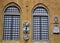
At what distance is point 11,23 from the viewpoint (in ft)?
67.3

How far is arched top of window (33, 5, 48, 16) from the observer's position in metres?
20.6

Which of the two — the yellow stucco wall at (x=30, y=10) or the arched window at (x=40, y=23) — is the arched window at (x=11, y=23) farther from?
the arched window at (x=40, y=23)

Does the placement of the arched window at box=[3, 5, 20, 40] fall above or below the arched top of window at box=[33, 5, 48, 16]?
below

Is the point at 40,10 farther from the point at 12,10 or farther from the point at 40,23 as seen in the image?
the point at 12,10

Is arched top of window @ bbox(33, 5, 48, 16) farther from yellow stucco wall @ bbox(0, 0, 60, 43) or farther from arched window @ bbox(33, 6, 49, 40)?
yellow stucco wall @ bbox(0, 0, 60, 43)

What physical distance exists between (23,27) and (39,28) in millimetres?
1326

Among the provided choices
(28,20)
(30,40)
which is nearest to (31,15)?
(28,20)

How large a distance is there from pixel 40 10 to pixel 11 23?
2517mm

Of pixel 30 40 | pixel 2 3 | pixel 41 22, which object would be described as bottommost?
pixel 30 40

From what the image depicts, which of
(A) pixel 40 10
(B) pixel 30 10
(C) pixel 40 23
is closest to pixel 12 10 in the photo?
(B) pixel 30 10


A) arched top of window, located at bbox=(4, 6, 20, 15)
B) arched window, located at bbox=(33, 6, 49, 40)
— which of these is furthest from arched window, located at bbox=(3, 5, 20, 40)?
arched window, located at bbox=(33, 6, 49, 40)

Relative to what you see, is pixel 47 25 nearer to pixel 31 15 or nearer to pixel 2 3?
pixel 31 15

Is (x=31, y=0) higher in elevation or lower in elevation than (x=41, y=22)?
higher

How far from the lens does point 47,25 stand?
67.3 feet
